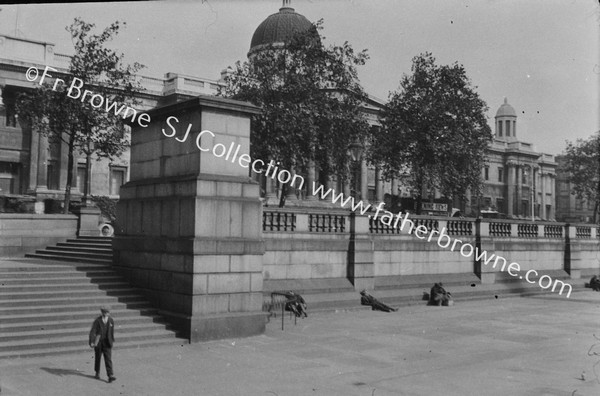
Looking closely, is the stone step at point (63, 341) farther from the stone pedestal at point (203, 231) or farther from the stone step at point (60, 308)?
the stone step at point (60, 308)

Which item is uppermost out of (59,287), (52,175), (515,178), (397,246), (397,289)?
(515,178)

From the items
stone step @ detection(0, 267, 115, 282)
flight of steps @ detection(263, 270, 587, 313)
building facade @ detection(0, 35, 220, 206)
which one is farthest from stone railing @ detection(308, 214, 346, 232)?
building facade @ detection(0, 35, 220, 206)

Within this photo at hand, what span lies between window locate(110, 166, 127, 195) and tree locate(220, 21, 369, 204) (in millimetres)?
23989

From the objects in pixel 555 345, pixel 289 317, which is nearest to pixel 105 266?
pixel 289 317

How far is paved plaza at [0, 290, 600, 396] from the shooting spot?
1004 centimetres

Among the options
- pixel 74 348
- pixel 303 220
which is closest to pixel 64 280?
pixel 74 348

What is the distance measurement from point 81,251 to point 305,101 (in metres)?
14.5

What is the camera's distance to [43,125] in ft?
93.4

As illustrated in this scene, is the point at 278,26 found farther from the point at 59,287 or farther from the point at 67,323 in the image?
the point at 67,323

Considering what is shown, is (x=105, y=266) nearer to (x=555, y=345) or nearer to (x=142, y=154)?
(x=142, y=154)

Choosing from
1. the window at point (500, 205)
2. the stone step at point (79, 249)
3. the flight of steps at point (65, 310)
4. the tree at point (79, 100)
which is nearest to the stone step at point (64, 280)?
the flight of steps at point (65, 310)

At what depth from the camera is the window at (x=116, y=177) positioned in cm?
5266

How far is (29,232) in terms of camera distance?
882 inches

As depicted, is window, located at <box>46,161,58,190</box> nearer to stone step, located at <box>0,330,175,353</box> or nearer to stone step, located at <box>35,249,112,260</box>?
stone step, located at <box>35,249,112,260</box>
